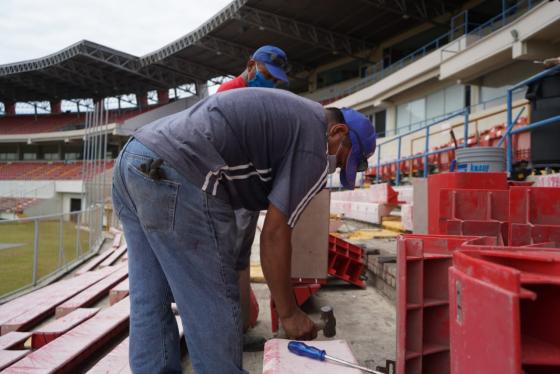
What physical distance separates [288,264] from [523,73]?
50.2ft

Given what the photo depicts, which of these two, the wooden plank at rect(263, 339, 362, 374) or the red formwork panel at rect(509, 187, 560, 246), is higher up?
the red formwork panel at rect(509, 187, 560, 246)

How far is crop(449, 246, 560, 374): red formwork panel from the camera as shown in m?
0.90

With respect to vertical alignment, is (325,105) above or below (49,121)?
below

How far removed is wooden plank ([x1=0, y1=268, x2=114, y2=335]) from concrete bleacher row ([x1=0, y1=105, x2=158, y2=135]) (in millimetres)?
36731

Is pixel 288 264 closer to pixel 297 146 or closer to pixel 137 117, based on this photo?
pixel 297 146

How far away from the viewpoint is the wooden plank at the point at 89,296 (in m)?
3.90

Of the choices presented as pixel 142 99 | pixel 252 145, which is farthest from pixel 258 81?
pixel 142 99

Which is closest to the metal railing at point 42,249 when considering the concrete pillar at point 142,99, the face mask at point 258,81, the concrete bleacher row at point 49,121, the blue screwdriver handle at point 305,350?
the face mask at point 258,81

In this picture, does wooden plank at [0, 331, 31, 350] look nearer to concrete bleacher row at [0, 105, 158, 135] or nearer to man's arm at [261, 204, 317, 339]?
man's arm at [261, 204, 317, 339]

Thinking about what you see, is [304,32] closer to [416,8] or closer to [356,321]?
[416,8]

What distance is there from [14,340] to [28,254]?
8.56m

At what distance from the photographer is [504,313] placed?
91 centimetres

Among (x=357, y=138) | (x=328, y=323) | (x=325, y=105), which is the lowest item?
(x=328, y=323)

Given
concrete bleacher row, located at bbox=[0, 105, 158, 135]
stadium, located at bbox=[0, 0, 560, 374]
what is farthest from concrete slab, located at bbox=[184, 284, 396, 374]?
concrete bleacher row, located at bbox=[0, 105, 158, 135]
